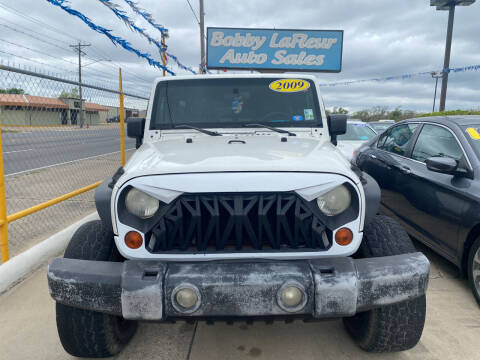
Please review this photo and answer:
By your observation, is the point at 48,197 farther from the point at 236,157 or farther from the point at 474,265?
the point at 474,265

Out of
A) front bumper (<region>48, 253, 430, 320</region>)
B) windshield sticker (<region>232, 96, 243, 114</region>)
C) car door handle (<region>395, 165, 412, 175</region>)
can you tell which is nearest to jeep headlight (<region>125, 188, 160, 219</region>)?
front bumper (<region>48, 253, 430, 320</region>)

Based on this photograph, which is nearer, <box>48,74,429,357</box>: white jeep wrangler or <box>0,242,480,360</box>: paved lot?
<box>48,74,429,357</box>: white jeep wrangler

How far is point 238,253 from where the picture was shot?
6.26ft

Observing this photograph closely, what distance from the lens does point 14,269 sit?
10.8 ft

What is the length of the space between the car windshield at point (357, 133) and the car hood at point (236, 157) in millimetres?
5678

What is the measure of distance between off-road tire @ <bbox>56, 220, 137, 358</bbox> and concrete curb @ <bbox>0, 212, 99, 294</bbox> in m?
1.41

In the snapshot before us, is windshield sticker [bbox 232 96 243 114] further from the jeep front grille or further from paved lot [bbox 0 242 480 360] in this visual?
paved lot [bbox 0 242 480 360]

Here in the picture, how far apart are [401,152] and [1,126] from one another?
13.7 ft

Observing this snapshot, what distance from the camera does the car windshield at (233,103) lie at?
10.6 ft

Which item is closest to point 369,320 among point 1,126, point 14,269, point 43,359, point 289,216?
point 289,216

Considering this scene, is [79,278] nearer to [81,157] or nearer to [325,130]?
[325,130]

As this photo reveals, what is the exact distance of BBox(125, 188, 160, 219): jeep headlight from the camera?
191 cm

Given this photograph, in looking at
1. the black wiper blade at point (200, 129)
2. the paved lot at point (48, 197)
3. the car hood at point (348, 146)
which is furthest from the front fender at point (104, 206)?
the car hood at point (348, 146)

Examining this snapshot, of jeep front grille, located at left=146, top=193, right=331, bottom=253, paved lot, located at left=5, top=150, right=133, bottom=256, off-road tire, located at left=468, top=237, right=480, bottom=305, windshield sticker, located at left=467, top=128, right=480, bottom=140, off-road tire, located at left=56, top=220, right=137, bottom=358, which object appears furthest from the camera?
paved lot, located at left=5, top=150, right=133, bottom=256
